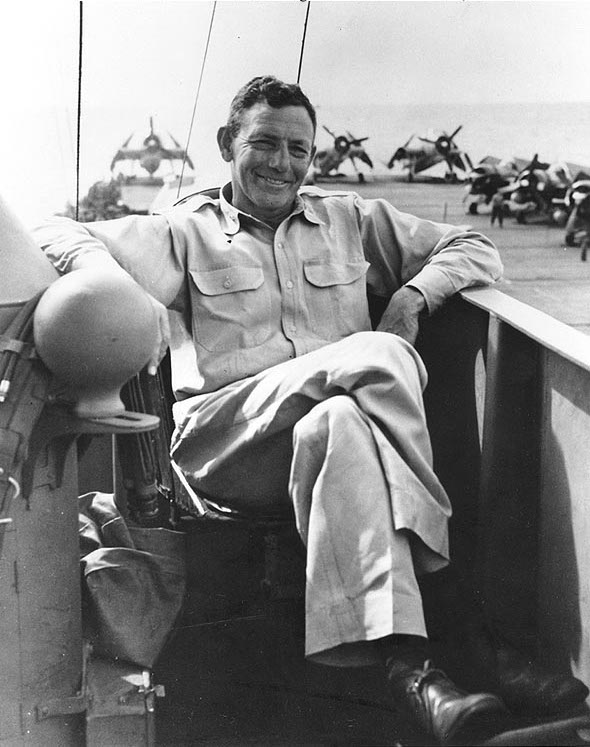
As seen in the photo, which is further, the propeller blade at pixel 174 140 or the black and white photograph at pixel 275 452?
the propeller blade at pixel 174 140

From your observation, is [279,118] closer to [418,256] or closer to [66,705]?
[418,256]

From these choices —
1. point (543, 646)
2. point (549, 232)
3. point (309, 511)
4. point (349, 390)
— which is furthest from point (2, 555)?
point (549, 232)

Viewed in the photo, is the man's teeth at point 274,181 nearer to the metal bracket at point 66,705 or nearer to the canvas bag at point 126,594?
the canvas bag at point 126,594

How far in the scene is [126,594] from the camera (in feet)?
6.69

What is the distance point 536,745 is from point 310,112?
61.3 inches

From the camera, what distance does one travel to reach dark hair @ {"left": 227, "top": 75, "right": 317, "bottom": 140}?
2.43 meters

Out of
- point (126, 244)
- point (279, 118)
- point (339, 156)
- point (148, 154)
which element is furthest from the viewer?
point (339, 156)

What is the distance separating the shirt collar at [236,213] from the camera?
2.49 m

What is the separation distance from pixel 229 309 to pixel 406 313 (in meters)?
0.42

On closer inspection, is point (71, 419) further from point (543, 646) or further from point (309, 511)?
point (543, 646)

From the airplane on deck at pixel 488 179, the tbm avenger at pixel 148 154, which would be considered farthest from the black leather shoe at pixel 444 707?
the airplane on deck at pixel 488 179

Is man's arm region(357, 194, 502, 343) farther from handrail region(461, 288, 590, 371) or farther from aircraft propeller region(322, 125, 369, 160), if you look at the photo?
aircraft propeller region(322, 125, 369, 160)

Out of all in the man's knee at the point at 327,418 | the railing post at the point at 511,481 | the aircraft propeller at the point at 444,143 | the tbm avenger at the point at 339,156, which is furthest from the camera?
the aircraft propeller at the point at 444,143

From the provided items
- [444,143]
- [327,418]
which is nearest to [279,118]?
[327,418]
